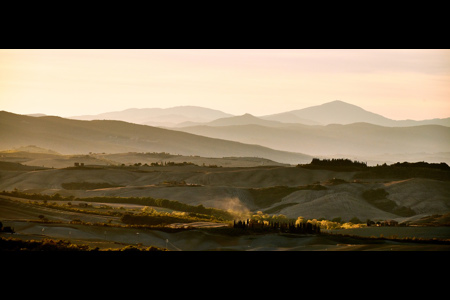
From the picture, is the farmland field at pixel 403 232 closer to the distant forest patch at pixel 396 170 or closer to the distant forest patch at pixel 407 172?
the distant forest patch at pixel 396 170

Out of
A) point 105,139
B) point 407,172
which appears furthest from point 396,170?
point 105,139

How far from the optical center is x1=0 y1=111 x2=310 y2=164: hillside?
12219cm

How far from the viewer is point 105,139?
495 ft

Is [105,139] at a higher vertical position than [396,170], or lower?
higher

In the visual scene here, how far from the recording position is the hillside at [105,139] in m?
122

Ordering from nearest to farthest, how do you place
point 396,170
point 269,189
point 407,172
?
point 269,189 < point 407,172 < point 396,170

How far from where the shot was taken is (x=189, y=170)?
2475 inches

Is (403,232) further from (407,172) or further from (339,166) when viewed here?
(339,166)

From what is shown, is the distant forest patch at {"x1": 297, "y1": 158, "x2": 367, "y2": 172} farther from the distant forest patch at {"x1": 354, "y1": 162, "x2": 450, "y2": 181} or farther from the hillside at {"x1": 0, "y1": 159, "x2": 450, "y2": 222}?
the distant forest patch at {"x1": 354, "y1": 162, "x2": 450, "y2": 181}

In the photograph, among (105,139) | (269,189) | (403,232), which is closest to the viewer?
(403,232)

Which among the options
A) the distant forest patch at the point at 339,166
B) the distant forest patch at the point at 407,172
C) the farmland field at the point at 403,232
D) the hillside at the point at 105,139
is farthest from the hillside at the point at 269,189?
the hillside at the point at 105,139

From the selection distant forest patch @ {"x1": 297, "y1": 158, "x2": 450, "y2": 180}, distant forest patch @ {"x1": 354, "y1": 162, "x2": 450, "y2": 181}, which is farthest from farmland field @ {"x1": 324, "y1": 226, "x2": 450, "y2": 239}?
distant forest patch @ {"x1": 354, "y1": 162, "x2": 450, "y2": 181}
